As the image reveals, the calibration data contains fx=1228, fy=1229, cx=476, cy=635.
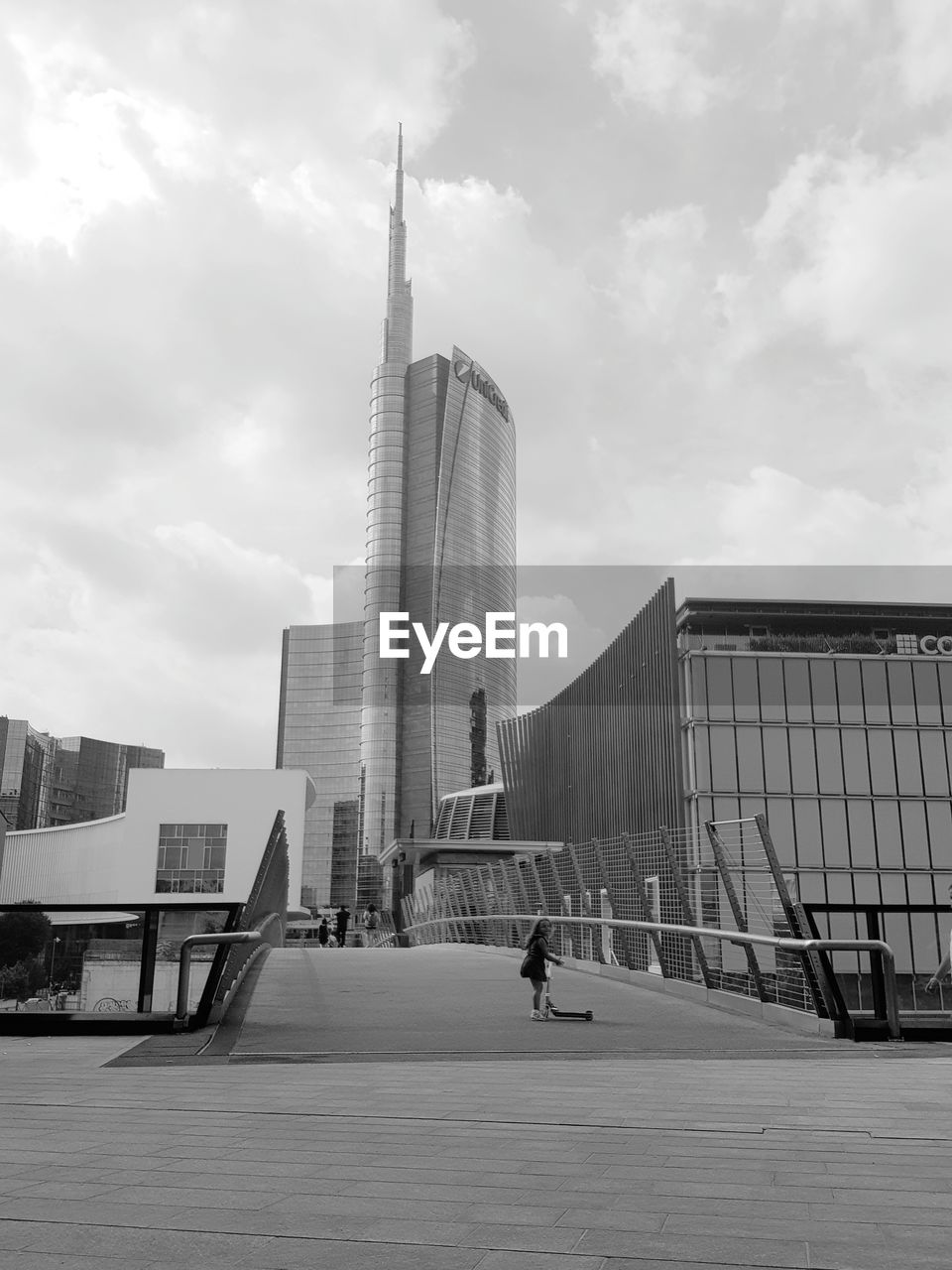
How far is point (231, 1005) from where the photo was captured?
40.6 ft

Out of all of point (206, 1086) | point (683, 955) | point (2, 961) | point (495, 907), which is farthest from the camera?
point (495, 907)

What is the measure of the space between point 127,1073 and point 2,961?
3932 millimetres

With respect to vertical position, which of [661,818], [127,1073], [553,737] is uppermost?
[553,737]

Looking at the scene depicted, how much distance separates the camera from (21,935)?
36.4 ft

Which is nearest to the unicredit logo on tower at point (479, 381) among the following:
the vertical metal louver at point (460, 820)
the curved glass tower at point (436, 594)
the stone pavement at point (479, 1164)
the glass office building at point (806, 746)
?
the curved glass tower at point (436, 594)

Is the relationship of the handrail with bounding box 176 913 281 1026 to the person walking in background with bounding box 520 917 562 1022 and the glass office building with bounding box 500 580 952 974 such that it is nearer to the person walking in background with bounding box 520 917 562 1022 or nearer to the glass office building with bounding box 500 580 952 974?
the person walking in background with bounding box 520 917 562 1022

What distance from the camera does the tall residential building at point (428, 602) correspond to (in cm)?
17325

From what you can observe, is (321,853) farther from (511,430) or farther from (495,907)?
(495,907)

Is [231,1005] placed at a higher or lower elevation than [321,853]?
lower

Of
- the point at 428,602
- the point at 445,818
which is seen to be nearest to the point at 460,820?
the point at 445,818

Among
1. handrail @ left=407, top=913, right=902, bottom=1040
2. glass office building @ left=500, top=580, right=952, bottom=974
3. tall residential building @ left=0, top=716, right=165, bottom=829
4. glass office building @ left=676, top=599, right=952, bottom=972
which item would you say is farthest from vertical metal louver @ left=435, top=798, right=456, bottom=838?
handrail @ left=407, top=913, right=902, bottom=1040

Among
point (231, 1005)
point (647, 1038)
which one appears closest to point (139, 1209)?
point (647, 1038)

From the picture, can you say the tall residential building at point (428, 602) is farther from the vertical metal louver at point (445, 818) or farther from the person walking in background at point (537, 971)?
the person walking in background at point (537, 971)

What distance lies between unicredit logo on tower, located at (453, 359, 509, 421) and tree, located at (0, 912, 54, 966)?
180068mm
